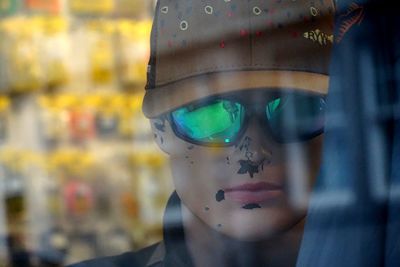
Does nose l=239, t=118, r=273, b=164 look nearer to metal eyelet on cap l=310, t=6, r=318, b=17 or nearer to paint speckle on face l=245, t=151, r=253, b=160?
paint speckle on face l=245, t=151, r=253, b=160

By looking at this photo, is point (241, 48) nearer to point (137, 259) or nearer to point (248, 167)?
point (248, 167)

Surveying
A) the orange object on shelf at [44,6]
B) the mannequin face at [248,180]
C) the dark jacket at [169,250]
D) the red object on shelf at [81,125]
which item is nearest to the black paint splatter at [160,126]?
the mannequin face at [248,180]

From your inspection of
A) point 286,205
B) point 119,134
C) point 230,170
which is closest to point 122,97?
point 119,134

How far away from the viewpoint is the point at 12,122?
160cm

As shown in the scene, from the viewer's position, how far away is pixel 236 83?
1.27m

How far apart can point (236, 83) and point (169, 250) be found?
337 mm

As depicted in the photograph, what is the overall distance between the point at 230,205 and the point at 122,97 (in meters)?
0.33

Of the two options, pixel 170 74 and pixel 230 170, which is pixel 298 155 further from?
pixel 170 74

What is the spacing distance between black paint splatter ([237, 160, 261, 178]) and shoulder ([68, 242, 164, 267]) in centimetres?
22

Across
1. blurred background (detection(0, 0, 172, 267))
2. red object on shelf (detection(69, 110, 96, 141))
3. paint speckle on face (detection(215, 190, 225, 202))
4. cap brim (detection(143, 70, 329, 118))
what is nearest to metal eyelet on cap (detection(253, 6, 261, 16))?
cap brim (detection(143, 70, 329, 118))

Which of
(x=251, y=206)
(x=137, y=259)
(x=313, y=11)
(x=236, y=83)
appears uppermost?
(x=313, y=11)

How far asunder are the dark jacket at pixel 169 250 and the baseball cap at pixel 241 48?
0.63 ft

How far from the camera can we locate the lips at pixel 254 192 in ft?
4.19

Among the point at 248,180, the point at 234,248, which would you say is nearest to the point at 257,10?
the point at 248,180
